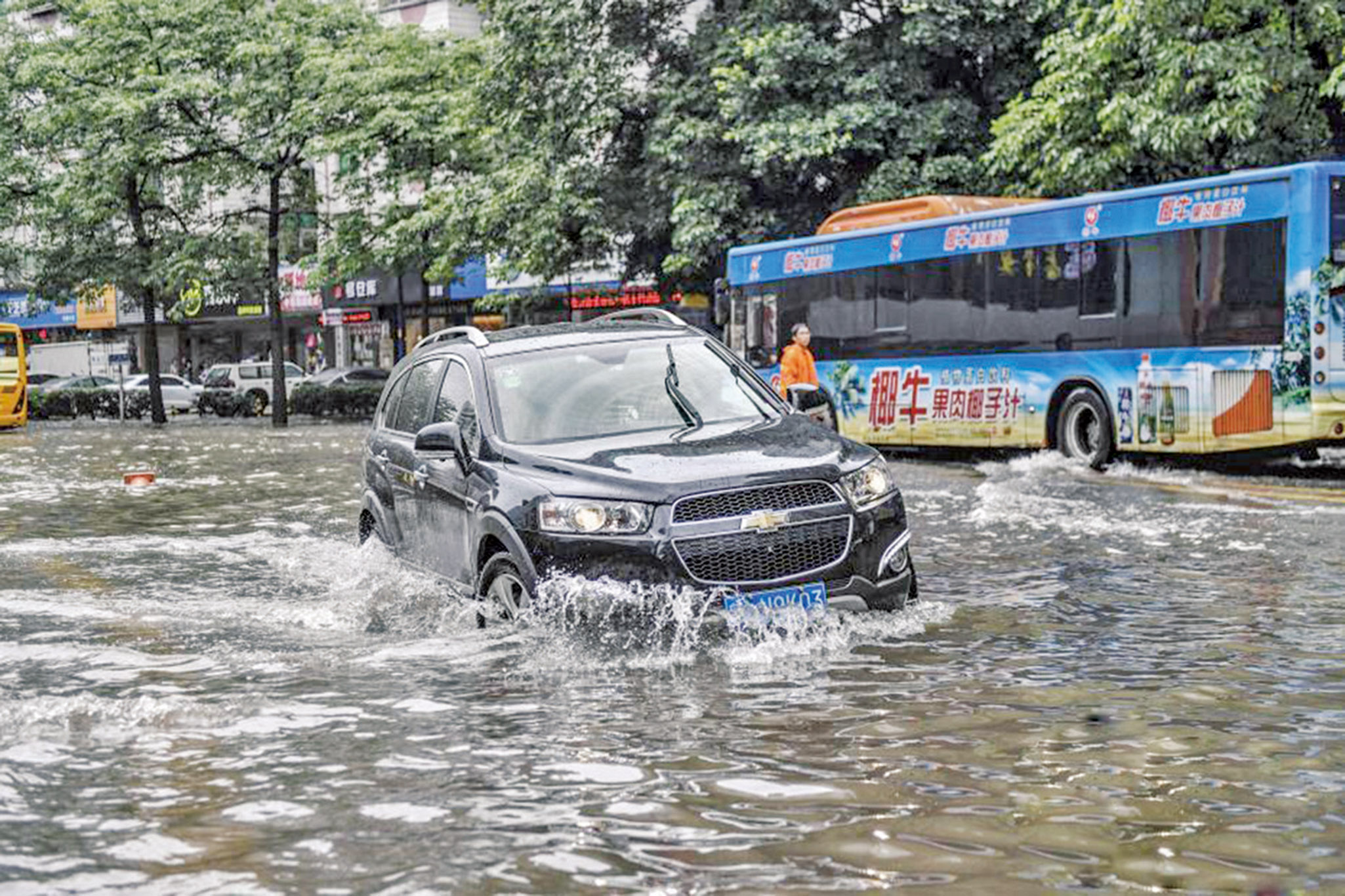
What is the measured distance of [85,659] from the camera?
28.0 feet

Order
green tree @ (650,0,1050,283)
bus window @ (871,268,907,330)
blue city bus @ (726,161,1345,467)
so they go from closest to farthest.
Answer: blue city bus @ (726,161,1345,467) → bus window @ (871,268,907,330) → green tree @ (650,0,1050,283)

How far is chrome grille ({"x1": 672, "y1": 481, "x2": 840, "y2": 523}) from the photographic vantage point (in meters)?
7.93

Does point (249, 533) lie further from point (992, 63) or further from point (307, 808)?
point (992, 63)

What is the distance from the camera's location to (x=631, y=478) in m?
8.04

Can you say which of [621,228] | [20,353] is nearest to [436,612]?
[621,228]

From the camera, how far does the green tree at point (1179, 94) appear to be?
22.5 metres

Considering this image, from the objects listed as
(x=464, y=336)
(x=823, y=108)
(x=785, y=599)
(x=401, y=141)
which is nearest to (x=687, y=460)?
(x=785, y=599)

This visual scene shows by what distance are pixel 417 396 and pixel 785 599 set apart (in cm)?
307

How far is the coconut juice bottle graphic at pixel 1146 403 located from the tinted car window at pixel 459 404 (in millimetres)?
11221

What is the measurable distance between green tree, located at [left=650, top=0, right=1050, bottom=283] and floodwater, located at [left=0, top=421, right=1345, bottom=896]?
723 inches

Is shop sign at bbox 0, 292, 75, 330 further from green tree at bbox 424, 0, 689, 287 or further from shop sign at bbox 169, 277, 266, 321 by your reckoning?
green tree at bbox 424, 0, 689, 287

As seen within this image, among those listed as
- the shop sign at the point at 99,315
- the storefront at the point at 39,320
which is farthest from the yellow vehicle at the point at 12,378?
the storefront at the point at 39,320

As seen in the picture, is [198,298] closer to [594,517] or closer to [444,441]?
[444,441]

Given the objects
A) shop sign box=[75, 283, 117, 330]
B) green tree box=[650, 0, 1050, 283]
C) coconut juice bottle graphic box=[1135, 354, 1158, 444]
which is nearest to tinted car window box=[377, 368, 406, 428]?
coconut juice bottle graphic box=[1135, 354, 1158, 444]
